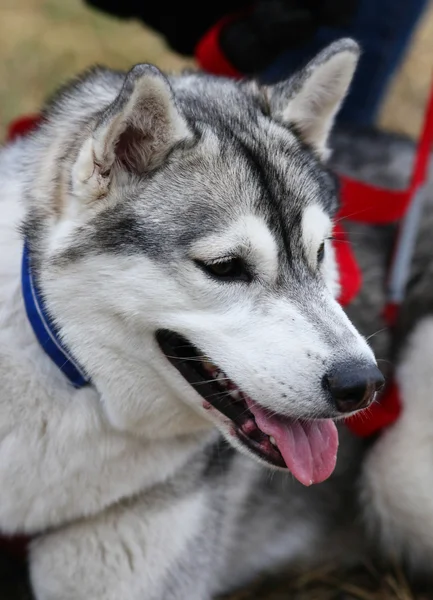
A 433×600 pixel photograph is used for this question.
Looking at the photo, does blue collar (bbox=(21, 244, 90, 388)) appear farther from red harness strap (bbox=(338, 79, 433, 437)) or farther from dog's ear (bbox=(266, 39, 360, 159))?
red harness strap (bbox=(338, 79, 433, 437))

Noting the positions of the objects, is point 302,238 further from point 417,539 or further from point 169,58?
point 169,58

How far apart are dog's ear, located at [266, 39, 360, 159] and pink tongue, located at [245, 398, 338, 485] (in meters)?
0.98

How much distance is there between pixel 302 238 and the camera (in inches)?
96.6

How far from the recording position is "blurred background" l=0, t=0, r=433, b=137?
6.00 m

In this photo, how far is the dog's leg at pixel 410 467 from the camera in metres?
3.66

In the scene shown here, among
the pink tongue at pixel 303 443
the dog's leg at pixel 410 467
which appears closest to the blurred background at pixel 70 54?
the dog's leg at pixel 410 467

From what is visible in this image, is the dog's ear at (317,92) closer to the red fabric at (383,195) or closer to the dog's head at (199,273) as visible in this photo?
the dog's head at (199,273)

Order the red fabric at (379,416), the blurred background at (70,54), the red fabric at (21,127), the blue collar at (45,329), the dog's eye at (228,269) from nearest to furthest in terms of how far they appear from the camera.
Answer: the dog's eye at (228,269)
the blue collar at (45,329)
the red fabric at (21,127)
the red fabric at (379,416)
the blurred background at (70,54)

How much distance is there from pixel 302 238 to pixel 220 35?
5.86 feet

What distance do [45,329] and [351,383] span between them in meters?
0.96

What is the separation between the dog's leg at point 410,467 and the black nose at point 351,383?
151cm

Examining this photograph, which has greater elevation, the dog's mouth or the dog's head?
the dog's head

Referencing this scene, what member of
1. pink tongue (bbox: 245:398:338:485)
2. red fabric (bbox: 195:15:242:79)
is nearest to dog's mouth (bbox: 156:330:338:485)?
pink tongue (bbox: 245:398:338:485)

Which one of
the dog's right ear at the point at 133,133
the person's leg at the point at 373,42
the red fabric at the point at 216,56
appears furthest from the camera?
the person's leg at the point at 373,42
